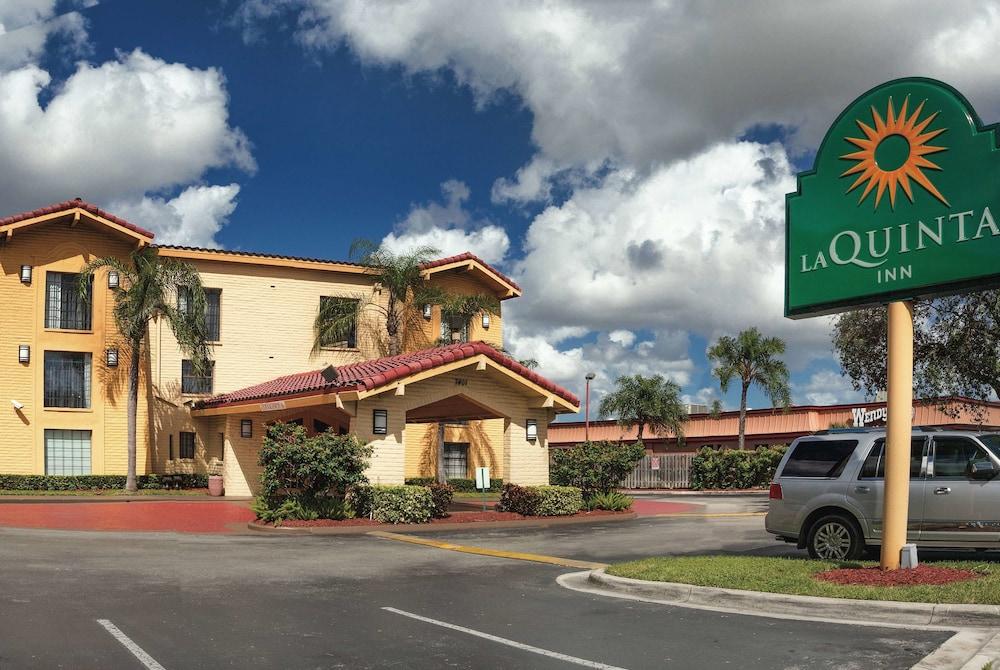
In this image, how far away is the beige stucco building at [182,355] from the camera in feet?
109

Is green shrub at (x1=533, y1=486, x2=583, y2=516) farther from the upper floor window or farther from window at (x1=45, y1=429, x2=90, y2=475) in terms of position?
window at (x1=45, y1=429, x2=90, y2=475)

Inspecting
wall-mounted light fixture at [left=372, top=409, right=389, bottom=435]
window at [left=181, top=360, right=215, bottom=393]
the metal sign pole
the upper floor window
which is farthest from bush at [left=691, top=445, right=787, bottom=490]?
the metal sign pole

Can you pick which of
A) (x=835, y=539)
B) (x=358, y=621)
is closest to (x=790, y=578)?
(x=835, y=539)

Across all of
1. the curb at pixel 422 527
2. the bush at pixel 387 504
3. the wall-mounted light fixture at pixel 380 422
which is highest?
the wall-mounted light fixture at pixel 380 422

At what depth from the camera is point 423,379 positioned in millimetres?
24125

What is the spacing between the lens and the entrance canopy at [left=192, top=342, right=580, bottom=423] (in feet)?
76.3

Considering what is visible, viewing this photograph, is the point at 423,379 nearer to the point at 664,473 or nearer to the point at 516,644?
the point at 516,644

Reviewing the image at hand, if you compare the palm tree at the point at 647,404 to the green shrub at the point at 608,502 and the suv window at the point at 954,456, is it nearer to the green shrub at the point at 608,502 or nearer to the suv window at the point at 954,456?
the green shrub at the point at 608,502

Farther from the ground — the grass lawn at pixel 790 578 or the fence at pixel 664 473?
the grass lawn at pixel 790 578

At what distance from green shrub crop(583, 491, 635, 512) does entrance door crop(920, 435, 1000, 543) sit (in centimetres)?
1337

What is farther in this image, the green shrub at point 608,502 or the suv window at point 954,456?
the green shrub at point 608,502

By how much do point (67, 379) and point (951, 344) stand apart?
93.3 ft

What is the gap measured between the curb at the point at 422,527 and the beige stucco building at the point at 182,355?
4.89m

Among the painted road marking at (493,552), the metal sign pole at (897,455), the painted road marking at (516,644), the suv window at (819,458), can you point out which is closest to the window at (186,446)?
the painted road marking at (493,552)
